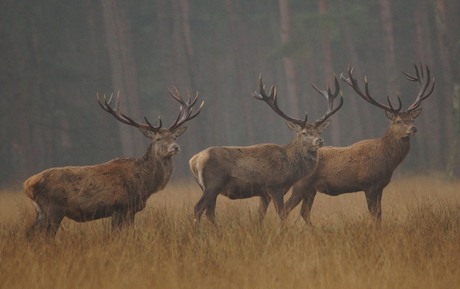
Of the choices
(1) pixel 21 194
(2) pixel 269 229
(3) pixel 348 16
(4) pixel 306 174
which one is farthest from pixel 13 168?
(2) pixel 269 229

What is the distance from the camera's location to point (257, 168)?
31.1 feet

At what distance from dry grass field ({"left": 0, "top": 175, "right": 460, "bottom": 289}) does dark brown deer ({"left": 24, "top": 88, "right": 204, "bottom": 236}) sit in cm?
25

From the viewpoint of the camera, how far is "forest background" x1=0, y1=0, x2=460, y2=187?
2108cm

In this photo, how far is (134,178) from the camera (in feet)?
26.5

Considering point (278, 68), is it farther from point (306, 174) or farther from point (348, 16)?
point (306, 174)

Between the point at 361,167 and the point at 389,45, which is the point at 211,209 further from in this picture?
the point at 389,45

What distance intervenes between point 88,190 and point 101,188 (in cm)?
14

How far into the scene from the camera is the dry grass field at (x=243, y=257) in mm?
5520

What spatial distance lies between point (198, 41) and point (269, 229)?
85.4 feet

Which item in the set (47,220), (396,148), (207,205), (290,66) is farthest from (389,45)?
(47,220)

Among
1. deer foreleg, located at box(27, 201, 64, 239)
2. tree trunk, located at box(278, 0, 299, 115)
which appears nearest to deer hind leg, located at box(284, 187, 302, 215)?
deer foreleg, located at box(27, 201, 64, 239)

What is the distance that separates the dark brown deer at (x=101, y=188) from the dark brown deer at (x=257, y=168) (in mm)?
829

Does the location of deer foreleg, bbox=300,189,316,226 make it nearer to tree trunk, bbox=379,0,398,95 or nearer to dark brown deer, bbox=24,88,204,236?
dark brown deer, bbox=24,88,204,236

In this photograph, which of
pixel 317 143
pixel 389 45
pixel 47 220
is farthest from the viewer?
pixel 389 45
